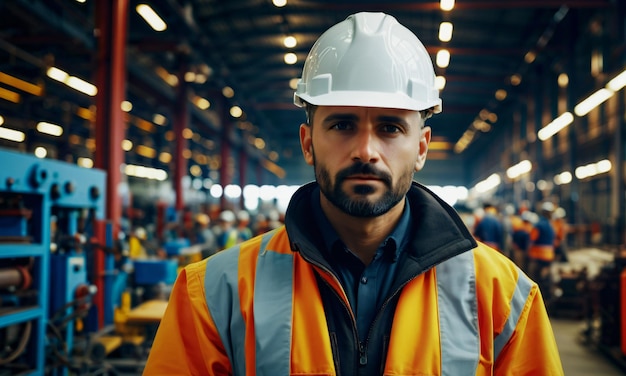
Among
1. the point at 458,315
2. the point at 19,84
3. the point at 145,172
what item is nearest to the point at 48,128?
the point at 19,84

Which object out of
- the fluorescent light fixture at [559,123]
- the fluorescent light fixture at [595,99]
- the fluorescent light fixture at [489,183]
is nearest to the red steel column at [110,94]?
the fluorescent light fixture at [595,99]

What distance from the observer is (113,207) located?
8.84 m

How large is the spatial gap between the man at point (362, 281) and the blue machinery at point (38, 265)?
10.7 ft

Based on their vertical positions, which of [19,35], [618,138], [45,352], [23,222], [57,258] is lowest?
[45,352]

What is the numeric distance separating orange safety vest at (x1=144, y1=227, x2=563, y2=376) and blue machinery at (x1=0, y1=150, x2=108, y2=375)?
126 inches

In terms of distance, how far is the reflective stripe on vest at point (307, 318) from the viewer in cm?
165

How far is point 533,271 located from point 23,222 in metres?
8.62

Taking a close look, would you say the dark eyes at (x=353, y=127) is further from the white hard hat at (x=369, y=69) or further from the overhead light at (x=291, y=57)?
the overhead light at (x=291, y=57)

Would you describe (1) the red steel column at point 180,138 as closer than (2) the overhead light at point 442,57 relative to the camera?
No

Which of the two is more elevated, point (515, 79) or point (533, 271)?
point (515, 79)

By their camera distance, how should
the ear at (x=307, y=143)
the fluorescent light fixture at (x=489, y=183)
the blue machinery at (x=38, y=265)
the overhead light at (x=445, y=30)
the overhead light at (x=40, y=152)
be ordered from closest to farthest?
1. the ear at (x=307, y=143)
2. the blue machinery at (x=38, y=265)
3. the overhead light at (x=445, y=30)
4. the overhead light at (x=40, y=152)
5. the fluorescent light fixture at (x=489, y=183)

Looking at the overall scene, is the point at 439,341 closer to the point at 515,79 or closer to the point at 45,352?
the point at 45,352

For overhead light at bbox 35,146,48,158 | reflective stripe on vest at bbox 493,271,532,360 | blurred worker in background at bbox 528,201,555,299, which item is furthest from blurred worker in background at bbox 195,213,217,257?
reflective stripe on vest at bbox 493,271,532,360

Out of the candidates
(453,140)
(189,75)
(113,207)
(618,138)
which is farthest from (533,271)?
(453,140)
